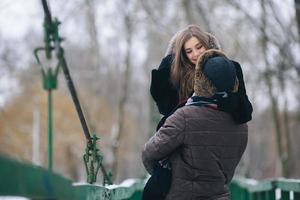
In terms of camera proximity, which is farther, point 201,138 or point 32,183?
point 201,138

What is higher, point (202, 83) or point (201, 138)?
point (202, 83)

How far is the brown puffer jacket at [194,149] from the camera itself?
16.0ft

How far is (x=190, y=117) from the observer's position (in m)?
4.87

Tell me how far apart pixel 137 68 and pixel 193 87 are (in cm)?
6458

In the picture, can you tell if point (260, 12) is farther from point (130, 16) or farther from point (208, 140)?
point (208, 140)

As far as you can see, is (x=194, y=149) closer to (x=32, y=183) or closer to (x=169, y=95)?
(x=169, y=95)

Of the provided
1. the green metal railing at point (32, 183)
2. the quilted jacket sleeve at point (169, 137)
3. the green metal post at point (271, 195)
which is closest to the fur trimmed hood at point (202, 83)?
the quilted jacket sleeve at point (169, 137)

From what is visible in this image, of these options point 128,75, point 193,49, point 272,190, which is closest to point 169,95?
→ point 193,49

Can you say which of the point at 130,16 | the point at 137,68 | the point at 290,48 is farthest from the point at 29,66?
the point at 290,48

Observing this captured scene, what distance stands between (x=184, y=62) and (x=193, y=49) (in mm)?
104

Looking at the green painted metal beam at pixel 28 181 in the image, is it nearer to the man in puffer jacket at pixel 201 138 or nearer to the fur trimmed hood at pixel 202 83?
the man in puffer jacket at pixel 201 138

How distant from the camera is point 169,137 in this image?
15.9 feet

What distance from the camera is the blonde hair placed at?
5.18 meters

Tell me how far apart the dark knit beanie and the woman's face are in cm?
35
